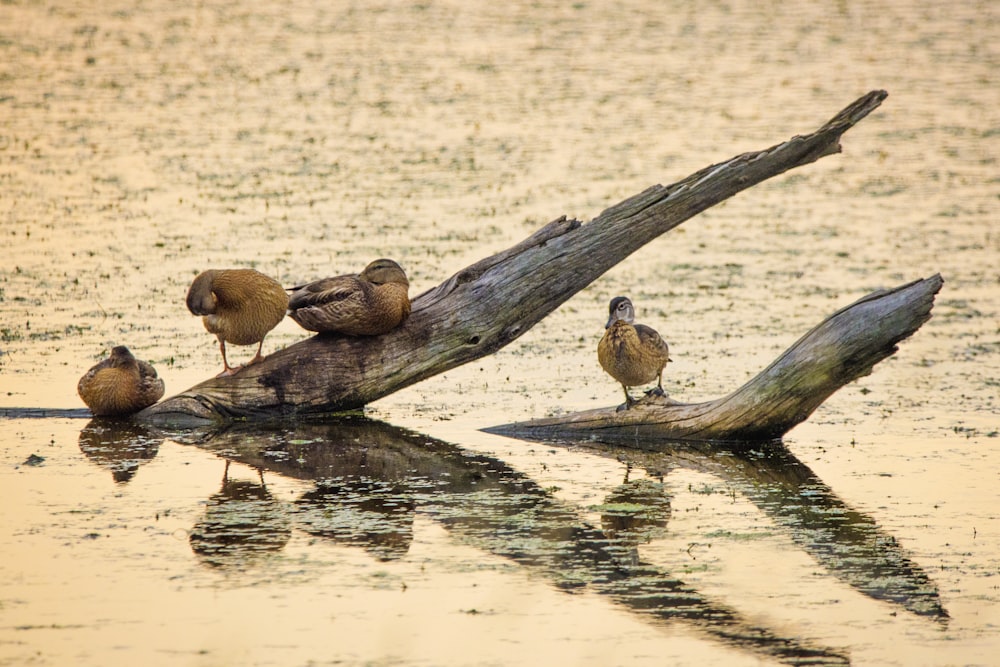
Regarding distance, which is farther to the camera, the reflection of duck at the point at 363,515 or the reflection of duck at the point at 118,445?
the reflection of duck at the point at 118,445

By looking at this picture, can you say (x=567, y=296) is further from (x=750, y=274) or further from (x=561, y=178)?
(x=561, y=178)

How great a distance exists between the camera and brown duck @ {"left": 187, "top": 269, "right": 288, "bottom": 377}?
29.4 ft

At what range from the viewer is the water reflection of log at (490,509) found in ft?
19.7

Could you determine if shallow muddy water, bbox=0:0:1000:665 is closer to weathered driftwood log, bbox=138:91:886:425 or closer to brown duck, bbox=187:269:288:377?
weathered driftwood log, bbox=138:91:886:425

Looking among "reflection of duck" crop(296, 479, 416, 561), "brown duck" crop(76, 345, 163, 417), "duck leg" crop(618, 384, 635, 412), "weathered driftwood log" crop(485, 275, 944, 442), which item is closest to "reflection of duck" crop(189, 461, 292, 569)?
"reflection of duck" crop(296, 479, 416, 561)

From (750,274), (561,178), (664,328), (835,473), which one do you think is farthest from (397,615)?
(561,178)

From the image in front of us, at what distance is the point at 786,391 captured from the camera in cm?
846

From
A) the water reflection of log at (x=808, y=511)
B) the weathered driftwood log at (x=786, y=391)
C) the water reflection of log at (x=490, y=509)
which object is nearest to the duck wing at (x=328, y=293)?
the water reflection of log at (x=490, y=509)

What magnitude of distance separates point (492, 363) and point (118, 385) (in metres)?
2.80

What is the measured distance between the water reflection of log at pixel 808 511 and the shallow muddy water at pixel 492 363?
24 millimetres

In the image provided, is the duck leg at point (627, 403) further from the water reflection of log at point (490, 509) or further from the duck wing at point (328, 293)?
the duck wing at point (328, 293)

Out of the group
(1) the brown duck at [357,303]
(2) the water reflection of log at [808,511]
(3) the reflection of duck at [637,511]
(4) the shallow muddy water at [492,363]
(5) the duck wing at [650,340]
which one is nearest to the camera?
(4) the shallow muddy water at [492,363]

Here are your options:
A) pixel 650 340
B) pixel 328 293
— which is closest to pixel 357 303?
pixel 328 293

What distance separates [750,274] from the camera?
1284 centimetres
